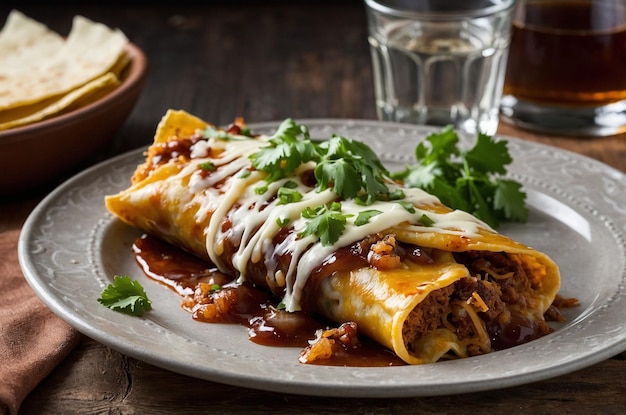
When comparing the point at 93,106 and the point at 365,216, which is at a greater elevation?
the point at 365,216

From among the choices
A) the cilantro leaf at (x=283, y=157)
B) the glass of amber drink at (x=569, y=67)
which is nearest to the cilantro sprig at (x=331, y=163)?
the cilantro leaf at (x=283, y=157)

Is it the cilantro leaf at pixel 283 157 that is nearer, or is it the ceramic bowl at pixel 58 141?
the cilantro leaf at pixel 283 157

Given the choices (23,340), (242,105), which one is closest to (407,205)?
(23,340)

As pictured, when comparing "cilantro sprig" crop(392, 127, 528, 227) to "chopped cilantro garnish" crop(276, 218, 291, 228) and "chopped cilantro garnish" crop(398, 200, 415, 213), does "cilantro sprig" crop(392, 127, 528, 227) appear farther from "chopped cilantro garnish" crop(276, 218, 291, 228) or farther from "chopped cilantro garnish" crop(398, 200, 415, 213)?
"chopped cilantro garnish" crop(276, 218, 291, 228)

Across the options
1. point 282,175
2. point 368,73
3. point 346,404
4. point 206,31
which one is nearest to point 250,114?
point 368,73

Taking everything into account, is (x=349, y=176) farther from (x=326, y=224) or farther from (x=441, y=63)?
(x=441, y=63)

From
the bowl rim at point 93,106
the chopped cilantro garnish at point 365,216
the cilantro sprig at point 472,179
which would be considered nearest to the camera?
the chopped cilantro garnish at point 365,216

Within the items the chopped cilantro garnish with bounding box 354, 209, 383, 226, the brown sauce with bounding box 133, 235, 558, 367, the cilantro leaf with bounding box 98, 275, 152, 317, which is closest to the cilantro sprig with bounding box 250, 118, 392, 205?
the chopped cilantro garnish with bounding box 354, 209, 383, 226

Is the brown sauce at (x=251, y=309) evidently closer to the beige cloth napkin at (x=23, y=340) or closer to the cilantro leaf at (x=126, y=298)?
the cilantro leaf at (x=126, y=298)
